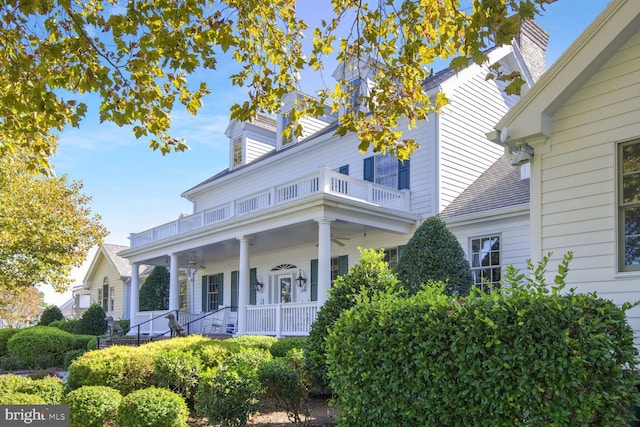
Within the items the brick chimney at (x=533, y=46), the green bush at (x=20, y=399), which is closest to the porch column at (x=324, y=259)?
the green bush at (x=20, y=399)

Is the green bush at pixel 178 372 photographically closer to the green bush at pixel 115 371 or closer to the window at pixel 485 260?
the green bush at pixel 115 371

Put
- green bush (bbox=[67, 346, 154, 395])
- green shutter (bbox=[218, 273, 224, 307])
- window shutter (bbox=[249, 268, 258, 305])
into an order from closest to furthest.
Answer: green bush (bbox=[67, 346, 154, 395]), window shutter (bbox=[249, 268, 258, 305]), green shutter (bbox=[218, 273, 224, 307])

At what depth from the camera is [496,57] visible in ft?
54.8

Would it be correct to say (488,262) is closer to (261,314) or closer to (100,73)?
(261,314)

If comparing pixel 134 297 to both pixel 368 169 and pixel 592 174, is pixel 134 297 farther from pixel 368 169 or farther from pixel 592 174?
pixel 592 174

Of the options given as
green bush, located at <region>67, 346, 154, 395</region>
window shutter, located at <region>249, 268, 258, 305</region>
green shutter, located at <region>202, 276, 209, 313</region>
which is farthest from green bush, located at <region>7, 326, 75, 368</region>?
green bush, located at <region>67, 346, 154, 395</region>

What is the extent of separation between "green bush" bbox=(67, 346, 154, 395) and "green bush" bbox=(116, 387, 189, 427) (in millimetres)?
1832

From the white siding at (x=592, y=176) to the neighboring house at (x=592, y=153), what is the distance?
0.01 metres

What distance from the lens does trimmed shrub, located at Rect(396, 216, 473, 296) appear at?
42.2ft

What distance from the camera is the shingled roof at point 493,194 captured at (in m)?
14.0

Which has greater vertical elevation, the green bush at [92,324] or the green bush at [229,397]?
the green bush at [229,397]

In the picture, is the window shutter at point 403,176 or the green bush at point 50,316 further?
the green bush at point 50,316

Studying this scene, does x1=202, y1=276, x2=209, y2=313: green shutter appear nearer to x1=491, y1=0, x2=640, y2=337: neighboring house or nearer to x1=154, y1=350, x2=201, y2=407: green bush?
x1=154, y1=350, x2=201, y2=407: green bush

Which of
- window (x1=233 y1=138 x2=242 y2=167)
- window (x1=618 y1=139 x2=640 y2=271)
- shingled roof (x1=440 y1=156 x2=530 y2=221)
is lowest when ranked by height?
window (x1=618 y1=139 x2=640 y2=271)
